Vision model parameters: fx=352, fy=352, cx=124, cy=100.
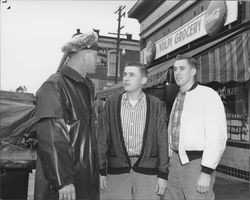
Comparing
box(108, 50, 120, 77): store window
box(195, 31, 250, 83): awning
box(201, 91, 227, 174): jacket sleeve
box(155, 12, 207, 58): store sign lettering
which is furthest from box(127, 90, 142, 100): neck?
box(108, 50, 120, 77): store window

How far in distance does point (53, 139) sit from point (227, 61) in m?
5.36

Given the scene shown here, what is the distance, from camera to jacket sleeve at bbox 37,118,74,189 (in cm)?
238

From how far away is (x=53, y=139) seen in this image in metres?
2.40

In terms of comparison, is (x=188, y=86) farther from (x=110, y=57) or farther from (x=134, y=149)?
(x=110, y=57)

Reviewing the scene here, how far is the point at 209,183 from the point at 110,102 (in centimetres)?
126

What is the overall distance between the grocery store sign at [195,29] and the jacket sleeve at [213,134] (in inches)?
227

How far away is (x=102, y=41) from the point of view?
115ft

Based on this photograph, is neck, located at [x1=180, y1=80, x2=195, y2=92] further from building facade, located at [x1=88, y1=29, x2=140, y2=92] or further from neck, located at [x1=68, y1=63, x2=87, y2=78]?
building facade, located at [x1=88, y1=29, x2=140, y2=92]

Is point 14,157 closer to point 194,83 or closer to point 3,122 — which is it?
point 3,122

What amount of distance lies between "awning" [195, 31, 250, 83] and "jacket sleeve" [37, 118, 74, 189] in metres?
4.81

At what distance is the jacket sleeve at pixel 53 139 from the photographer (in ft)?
7.80

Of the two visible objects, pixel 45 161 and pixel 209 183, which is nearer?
pixel 45 161

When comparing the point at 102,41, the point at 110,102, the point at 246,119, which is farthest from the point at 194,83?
the point at 102,41

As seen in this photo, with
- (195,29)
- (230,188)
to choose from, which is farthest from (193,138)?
(195,29)
